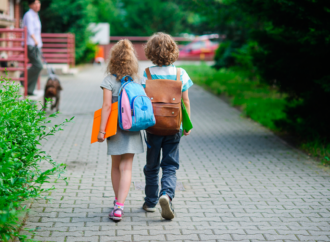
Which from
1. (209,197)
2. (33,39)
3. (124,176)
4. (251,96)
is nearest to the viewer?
(124,176)

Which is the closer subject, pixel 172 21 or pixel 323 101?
pixel 323 101

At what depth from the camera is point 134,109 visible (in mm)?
3994

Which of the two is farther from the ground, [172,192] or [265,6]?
[265,6]

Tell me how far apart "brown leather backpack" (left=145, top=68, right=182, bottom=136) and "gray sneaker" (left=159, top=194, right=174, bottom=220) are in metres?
0.65

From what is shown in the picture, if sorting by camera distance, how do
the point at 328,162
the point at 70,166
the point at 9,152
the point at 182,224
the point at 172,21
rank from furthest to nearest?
the point at 172,21
the point at 328,162
the point at 70,166
the point at 182,224
the point at 9,152

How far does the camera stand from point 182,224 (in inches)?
166

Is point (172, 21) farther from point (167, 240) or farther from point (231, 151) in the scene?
point (167, 240)

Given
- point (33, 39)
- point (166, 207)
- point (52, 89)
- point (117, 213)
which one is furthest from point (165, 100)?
point (33, 39)

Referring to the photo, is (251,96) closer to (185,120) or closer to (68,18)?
(185,120)

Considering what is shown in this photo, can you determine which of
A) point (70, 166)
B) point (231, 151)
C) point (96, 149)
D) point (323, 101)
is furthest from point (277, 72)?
point (70, 166)

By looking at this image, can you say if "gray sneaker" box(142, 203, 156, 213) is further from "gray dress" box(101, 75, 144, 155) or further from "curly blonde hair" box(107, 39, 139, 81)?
"curly blonde hair" box(107, 39, 139, 81)

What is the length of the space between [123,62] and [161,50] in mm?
380

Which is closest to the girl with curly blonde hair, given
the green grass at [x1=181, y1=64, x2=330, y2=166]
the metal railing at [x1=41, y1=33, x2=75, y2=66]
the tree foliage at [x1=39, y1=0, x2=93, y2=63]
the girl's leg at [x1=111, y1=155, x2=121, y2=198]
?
the girl's leg at [x1=111, y1=155, x2=121, y2=198]

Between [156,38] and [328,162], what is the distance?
3.79m
